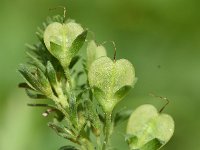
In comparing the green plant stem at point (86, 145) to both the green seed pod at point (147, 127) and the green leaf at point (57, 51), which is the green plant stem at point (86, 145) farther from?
the green leaf at point (57, 51)

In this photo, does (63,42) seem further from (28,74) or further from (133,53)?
(133,53)

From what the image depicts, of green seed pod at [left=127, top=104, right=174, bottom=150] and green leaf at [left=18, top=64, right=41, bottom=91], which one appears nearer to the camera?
green leaf at [left=18, top=64, right=41, bottom=91]

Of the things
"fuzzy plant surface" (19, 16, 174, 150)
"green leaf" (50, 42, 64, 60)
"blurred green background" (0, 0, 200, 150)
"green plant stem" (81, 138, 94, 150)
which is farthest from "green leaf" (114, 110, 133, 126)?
"blurred green background" (0, 0, 200, 150)

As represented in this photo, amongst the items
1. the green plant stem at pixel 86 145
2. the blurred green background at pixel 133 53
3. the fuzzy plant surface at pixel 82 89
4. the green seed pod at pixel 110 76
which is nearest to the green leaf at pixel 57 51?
the fuzzy plant surface at pixel 82 89

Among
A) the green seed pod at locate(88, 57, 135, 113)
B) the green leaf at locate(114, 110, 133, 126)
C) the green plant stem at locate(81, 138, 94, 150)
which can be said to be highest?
the green seed pod at locate(88, 57, 135, 113)

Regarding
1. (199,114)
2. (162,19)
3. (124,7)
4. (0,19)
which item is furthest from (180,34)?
(0,19)

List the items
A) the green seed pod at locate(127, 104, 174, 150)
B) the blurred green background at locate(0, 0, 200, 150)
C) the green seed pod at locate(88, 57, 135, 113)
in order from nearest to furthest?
1. the green seed pod at locate(88, 57, 135, 113)
2. the green seed pod at locate(127, 104, 174, 150)
3. the blurred green background at locate(0, 0, 200, 150)

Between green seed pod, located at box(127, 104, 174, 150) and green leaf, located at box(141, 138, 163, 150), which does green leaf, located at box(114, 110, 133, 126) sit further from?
green leaf, located at box(141, 138, 163, 150)

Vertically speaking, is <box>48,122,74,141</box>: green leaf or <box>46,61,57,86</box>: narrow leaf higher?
<box>46,61,57,86</box>: narrow leaf
